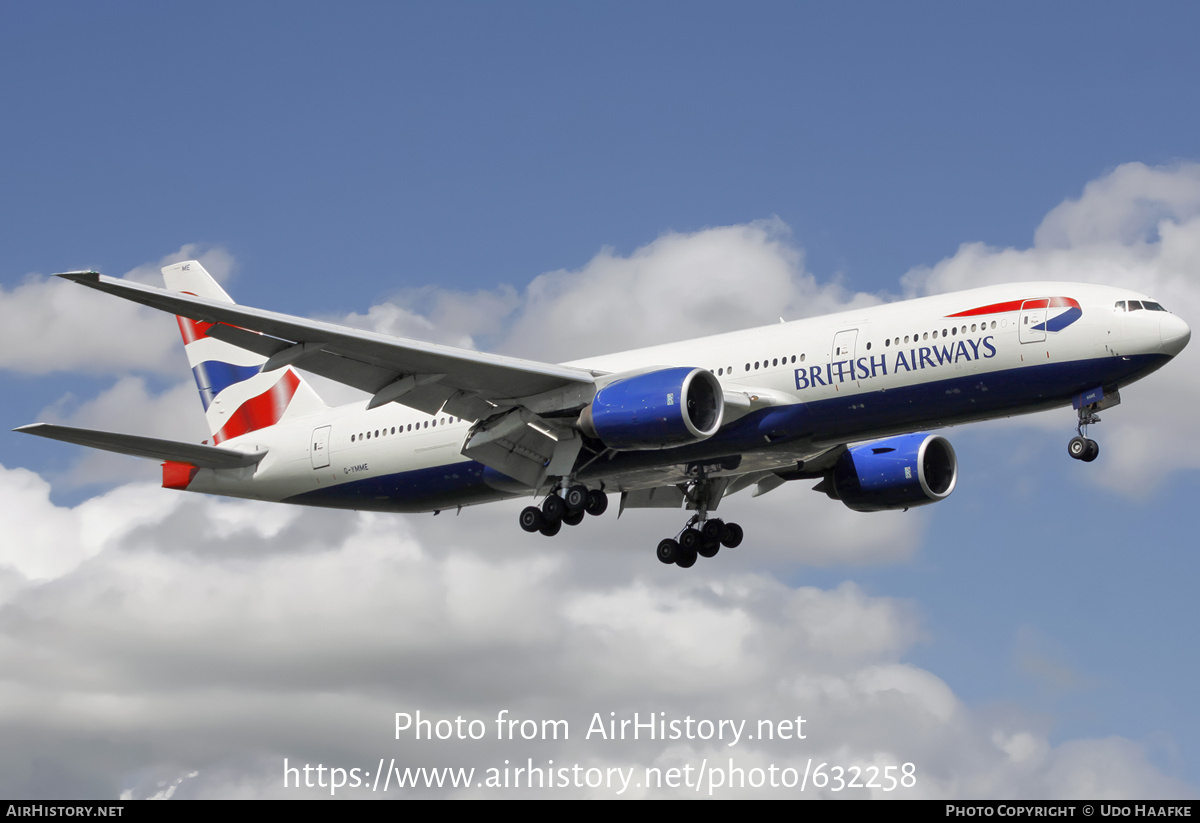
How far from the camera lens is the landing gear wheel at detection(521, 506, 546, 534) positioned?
118 feet

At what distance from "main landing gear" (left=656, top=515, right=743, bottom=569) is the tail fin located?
11018 mm

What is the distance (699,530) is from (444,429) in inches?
317

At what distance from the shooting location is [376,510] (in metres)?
39.1

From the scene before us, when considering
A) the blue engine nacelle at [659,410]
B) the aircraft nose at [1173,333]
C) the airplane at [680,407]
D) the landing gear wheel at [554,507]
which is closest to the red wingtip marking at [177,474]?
the airplane at [680,407]

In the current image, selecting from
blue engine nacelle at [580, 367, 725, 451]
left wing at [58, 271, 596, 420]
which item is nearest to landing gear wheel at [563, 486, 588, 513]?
left wing at [58, 271, 596, 420]

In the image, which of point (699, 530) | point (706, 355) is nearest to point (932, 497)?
point (699, 530)

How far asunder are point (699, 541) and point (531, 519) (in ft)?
20.3

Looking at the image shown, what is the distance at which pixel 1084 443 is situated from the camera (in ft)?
100.0

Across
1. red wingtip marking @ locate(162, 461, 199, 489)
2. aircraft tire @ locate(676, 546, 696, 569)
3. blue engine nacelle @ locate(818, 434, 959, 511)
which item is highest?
red wingtip marking @ locate(162, 461, 199, 489)

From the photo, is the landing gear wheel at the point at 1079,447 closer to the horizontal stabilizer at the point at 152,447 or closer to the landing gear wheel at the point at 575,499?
the landing gear wheel at the point at 575,499

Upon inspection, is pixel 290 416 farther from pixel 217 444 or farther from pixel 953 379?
pixel 953 379

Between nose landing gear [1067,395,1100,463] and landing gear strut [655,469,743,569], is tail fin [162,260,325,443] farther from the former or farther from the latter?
nose landing gear [1067,395,1100,463]

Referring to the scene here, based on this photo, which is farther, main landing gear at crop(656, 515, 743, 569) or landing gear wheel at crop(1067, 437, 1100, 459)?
main landing gear at crop(656, 515, 743, 569)

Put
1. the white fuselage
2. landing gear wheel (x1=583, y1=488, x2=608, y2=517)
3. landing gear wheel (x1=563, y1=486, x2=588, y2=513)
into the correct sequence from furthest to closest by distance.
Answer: landing gear wheel (x1=583, y1=488, x2=608, y2=517), landing gear wheel (x1=563, y1=486, x2=588, y2=513), the white fuselage
